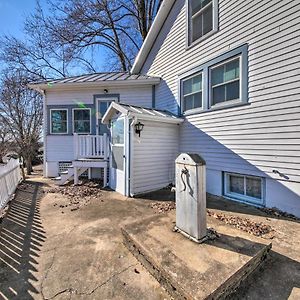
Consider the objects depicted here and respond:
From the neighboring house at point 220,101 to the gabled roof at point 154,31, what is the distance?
0.05m

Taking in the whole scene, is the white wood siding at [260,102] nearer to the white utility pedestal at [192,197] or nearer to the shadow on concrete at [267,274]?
the shadow on concrete at [267,274]

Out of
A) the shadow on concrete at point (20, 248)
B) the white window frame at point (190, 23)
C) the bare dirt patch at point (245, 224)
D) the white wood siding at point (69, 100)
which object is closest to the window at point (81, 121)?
the white wood siding at point (69, 100)

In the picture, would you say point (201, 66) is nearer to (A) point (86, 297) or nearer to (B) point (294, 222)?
(B) point (294, 222)

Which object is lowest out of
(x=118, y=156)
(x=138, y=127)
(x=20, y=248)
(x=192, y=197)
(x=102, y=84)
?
(x=20, y=248)

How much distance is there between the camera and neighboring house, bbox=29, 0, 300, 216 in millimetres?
Answer: 4637

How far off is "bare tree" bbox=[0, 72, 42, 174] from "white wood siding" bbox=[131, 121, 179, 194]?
11.3 m

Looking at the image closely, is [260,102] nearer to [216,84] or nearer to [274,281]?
[216,84]

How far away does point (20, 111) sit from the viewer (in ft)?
49.9

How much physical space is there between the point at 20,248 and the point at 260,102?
5903 millimetres

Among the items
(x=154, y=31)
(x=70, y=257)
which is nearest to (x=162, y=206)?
(x=70, y=257)

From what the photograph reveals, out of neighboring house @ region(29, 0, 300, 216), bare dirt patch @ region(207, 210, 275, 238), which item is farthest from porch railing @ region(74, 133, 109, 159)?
bare dirt patch @ region(207, 210, 275, 238)

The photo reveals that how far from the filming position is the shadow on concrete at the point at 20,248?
252 cm

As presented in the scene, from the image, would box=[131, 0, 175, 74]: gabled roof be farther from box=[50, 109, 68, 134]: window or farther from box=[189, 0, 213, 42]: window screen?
box=[50, 109, 68, 134]: window

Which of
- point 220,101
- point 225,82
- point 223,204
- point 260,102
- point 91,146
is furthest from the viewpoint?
point 91,146
